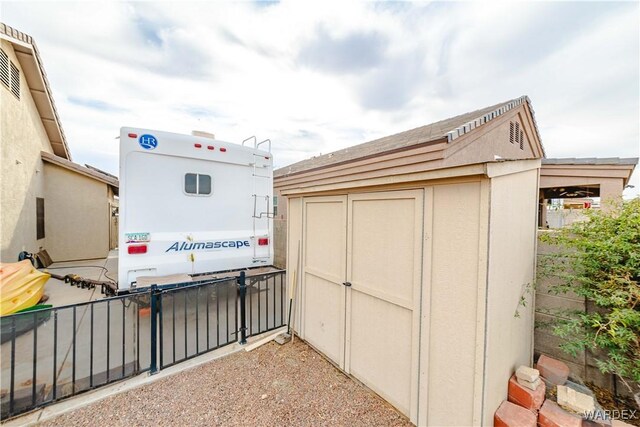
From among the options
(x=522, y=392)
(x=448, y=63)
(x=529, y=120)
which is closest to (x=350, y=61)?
(x=448, y=63)

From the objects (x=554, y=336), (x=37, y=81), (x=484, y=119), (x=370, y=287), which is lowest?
(x=554, y=336)

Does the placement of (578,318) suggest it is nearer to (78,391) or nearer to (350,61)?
(78,391)

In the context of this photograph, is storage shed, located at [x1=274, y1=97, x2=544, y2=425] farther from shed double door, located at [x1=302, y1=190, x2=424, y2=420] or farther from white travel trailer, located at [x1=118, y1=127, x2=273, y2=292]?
white travel trailer, located at [x1=118, y1=127, x2=273, y2=292]

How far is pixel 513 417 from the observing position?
187 cm

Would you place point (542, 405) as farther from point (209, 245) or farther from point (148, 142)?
point (148, 142)

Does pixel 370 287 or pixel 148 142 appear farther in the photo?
pixel 148 142

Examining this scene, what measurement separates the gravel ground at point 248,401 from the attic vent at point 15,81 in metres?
8.90

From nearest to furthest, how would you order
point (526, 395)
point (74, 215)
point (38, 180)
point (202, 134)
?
1. point (526, 395)
2. point (202, 134)
3. point (38, 180)
4. point (74, 215)

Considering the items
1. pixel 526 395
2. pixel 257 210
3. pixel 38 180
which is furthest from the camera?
pixel 38 180

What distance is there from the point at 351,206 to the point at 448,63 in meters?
5.64

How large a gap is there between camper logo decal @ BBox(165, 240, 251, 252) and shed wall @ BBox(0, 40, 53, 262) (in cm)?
505

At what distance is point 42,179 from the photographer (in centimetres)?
852

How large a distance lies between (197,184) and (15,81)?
7.10 metres

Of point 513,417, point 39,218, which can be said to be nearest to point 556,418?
point 513,417
